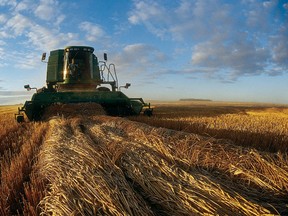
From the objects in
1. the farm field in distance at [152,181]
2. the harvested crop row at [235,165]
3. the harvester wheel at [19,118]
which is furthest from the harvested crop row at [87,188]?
the harvester wheel at [19,118]

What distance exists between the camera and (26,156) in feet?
16.6

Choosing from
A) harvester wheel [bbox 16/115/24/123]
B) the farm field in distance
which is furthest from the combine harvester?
the farm field in distance

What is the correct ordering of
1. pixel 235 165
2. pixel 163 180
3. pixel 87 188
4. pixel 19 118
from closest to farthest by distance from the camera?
pixel 87 188 → pixel 163 180 → pixel 235 165 → pixel 19 118

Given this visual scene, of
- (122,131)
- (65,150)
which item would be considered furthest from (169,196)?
(122,131)

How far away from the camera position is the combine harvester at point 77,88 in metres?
13.4

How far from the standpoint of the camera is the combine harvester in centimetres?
1339

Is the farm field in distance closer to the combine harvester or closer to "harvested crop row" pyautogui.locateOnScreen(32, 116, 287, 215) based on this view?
"harvested crop row" pyautogui.locateOnScreen(32, 116, 287, 215)

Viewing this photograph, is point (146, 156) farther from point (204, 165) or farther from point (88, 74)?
point (88, 74)

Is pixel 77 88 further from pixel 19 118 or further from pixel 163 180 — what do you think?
pixel 163 180

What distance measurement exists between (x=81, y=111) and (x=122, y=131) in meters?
6.58

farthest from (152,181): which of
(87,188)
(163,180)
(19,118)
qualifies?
(19,118)

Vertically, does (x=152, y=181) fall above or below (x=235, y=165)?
below

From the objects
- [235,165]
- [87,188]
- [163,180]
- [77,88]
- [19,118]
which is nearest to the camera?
[87,188]

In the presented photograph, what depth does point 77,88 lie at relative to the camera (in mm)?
15344
